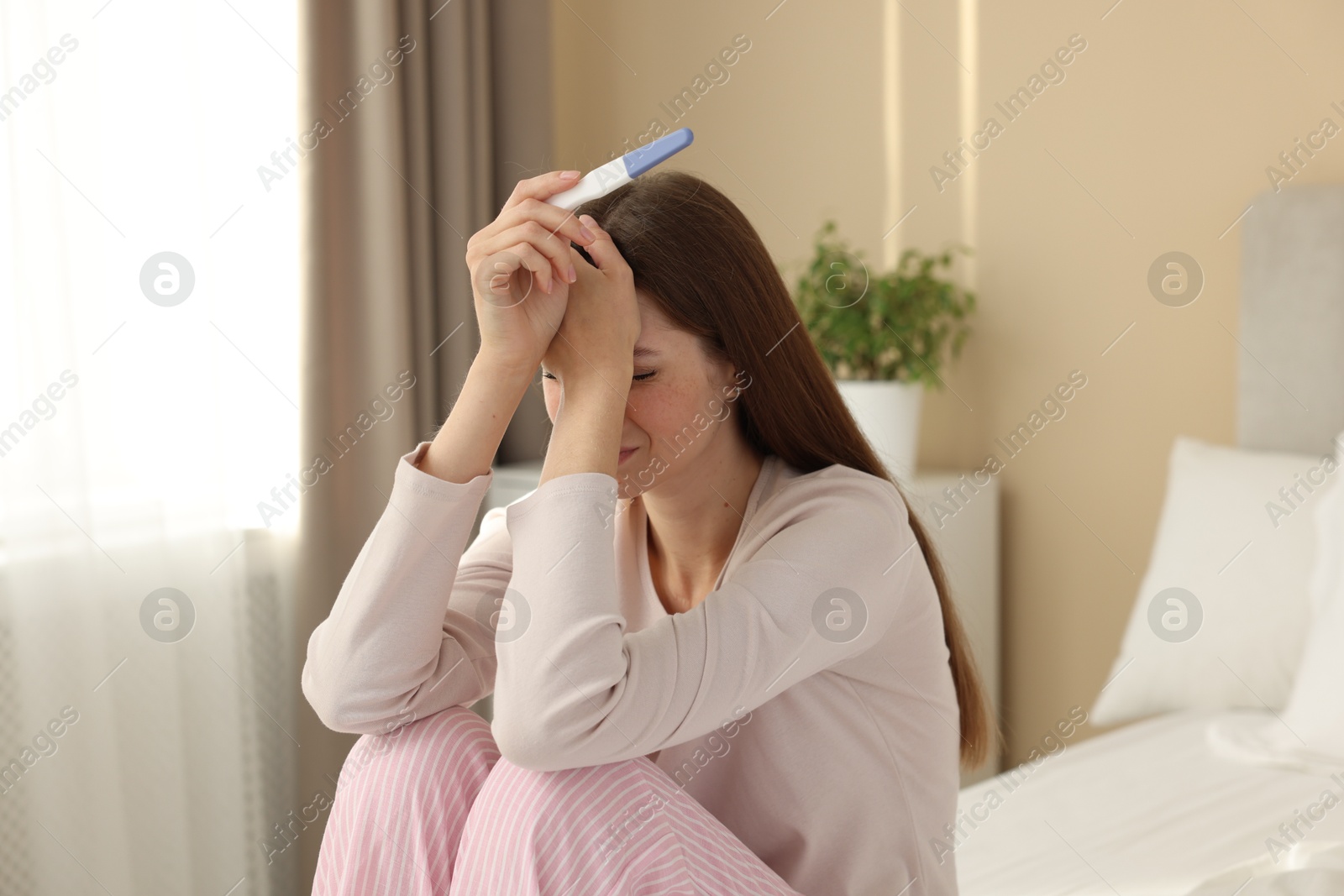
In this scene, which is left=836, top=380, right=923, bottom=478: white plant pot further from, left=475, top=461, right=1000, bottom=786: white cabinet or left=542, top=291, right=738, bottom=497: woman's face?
left=542, top=291, right=738, bottom=497: woman's face

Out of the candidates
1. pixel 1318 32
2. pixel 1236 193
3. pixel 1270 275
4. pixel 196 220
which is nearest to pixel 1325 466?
pixel 1270 275

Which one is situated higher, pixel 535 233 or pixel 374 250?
pixel 374 250

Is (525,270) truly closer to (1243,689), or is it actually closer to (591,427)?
(591,427)

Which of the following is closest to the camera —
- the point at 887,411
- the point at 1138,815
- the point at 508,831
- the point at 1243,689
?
the point at 508,831

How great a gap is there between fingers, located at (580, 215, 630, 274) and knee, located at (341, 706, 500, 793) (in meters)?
0.43

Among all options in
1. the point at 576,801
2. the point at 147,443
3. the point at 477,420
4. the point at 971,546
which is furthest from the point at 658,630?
the point at 971,546

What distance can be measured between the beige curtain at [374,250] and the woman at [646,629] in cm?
94

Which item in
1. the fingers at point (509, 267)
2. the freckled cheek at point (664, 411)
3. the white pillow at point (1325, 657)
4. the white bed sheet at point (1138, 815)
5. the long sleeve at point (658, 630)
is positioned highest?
the fingers at point (509, 267)

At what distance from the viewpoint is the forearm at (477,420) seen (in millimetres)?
1026

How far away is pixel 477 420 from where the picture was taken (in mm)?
1026

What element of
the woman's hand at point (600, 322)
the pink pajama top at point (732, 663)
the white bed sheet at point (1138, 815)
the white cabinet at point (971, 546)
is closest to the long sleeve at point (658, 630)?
the pink pajama top at point (732, 663)

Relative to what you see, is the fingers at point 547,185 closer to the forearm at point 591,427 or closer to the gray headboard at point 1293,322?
the forearm at point 591,427

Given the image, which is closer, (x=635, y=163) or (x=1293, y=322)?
(x=635, y=163)

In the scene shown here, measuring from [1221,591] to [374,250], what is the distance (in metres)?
1.53
